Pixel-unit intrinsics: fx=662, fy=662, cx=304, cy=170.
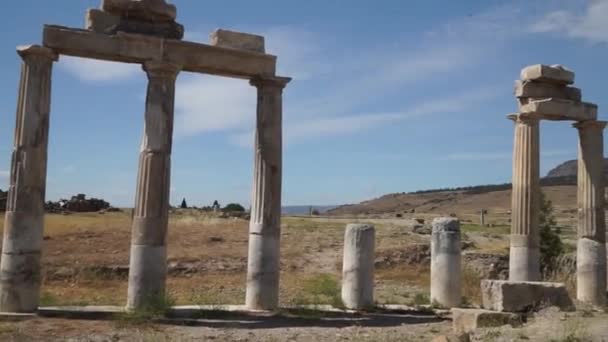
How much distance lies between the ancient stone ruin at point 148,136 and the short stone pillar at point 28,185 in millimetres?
23

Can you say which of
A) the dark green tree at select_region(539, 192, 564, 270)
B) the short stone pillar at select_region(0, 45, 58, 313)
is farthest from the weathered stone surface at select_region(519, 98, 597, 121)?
the short stone pillar at select_region(0, 45, 58, 313)

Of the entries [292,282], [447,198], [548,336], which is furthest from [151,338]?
[447,198]

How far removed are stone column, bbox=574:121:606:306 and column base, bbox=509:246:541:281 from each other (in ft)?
5.79

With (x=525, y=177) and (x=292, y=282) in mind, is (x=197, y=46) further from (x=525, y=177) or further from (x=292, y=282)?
(x=292, y=282)

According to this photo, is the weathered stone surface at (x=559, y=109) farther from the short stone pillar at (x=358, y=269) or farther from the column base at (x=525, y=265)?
the short stone pillar at (x=358, y=269)

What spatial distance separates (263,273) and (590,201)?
36.0 feet

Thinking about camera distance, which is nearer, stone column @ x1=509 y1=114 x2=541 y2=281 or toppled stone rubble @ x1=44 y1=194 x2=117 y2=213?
stone column @ x1=509 y1=114 x2=541 y2=281

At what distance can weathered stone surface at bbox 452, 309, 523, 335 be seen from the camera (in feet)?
46.6

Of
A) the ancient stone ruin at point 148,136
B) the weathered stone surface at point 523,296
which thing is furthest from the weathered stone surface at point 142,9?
the weathered stone surface at point 523,296

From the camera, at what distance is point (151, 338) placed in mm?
12633

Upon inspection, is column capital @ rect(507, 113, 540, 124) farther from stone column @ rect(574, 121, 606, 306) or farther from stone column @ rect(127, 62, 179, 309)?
stone column @ rect(127, 62, 179, 309)

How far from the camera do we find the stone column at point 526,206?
20.0m

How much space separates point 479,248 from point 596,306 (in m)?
13.8

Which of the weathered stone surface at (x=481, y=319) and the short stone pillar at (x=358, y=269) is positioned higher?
the short stone pillar at (x=358, y=269)
